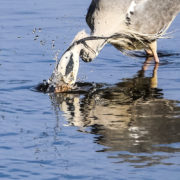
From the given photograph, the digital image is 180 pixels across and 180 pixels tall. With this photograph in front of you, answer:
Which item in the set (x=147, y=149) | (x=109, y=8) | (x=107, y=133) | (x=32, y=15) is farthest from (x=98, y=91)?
(x=32, y=15)

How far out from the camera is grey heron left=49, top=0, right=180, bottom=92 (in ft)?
28.9

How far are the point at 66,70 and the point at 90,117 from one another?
4.14 ft

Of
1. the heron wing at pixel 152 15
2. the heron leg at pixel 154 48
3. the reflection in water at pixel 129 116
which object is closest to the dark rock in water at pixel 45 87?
the reflection in water at pixel 129 116

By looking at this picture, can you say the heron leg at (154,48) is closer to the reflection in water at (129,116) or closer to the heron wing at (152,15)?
the heron wing at (152,15)

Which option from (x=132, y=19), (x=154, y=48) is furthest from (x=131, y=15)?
(x=154, y=48)

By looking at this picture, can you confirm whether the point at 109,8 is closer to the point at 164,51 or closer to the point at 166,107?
the point at 166,107

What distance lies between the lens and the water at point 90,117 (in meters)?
5.99

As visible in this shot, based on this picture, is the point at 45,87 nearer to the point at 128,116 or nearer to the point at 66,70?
the point at 66,70

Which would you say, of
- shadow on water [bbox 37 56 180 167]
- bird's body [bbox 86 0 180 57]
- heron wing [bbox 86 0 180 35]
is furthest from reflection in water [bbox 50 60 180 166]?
heron wing [bbox 86 0 180 35]

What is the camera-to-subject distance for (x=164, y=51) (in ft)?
38.0

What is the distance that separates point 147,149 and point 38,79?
3.43 metres

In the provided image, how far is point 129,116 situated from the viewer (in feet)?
25.2

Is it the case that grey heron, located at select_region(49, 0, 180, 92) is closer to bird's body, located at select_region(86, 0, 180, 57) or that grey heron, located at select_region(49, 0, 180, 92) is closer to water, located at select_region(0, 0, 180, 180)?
bird's body, located at select_region(86, 0, 180, 57)

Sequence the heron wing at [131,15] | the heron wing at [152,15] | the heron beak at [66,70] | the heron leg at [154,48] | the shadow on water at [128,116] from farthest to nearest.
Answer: the heron leg at [154,48], the heron wing at [152,15], the heron wing at [131,15], the heron beak at [66,70], the shadow on water at [128,116]
